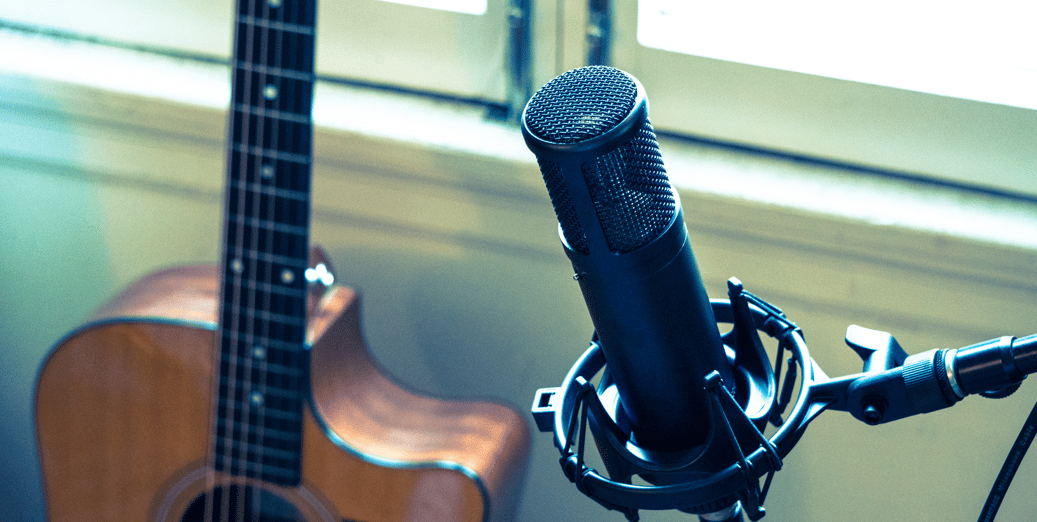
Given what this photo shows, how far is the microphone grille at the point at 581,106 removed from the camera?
43 cm

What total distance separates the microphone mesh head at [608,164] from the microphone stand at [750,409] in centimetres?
9

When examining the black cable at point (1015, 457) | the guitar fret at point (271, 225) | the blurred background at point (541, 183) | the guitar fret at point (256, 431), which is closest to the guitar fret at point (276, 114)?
the guitar fret at point (271, 225)

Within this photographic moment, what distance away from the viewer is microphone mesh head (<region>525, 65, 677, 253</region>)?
434mm

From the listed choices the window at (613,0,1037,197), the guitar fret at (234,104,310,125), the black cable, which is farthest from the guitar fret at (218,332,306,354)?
the black cable

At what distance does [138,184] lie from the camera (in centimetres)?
118

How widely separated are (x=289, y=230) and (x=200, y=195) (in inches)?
13.6

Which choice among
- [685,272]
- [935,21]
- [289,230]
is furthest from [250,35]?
[935,21]

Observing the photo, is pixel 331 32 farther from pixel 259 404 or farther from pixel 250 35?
pixel 259 404

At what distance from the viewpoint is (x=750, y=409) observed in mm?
510

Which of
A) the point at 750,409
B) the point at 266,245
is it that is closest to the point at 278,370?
the point at 266,245

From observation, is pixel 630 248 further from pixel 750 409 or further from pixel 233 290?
pixel 233 290

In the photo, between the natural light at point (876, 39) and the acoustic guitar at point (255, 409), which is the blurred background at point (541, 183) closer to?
the natural light at point (876, 39)

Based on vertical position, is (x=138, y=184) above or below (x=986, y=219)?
below

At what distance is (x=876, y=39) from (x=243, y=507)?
2.82 feet
